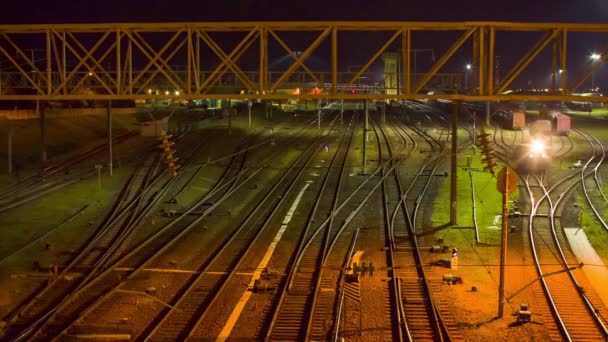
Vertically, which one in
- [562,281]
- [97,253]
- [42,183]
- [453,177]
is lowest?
[562,281]

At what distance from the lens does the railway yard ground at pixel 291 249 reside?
1173 centimetres

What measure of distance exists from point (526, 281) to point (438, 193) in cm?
1143

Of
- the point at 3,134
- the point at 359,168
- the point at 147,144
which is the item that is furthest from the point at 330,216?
the point at 3,134

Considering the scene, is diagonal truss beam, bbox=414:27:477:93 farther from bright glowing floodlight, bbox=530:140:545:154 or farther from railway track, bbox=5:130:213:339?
bright glowing floodlight, bbox=530:140:545:154

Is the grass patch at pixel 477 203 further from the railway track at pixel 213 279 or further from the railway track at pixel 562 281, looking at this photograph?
the railway track at pixel 213 279

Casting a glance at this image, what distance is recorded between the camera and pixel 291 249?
56.3 ft

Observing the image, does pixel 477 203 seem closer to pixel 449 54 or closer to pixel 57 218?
pixel 449 54

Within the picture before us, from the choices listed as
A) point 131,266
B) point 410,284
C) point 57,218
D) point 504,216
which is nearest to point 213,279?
point 131,266

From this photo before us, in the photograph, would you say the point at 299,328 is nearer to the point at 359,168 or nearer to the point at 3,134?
the point at 359,168

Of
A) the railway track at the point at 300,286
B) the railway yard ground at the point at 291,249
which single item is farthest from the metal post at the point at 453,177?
the railway track at the point at 300,286

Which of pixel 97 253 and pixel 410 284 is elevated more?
pixel 97 253

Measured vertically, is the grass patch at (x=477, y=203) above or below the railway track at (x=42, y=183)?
below

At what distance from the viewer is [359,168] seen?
107 ft

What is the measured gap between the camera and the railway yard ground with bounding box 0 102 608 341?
11734 mm
